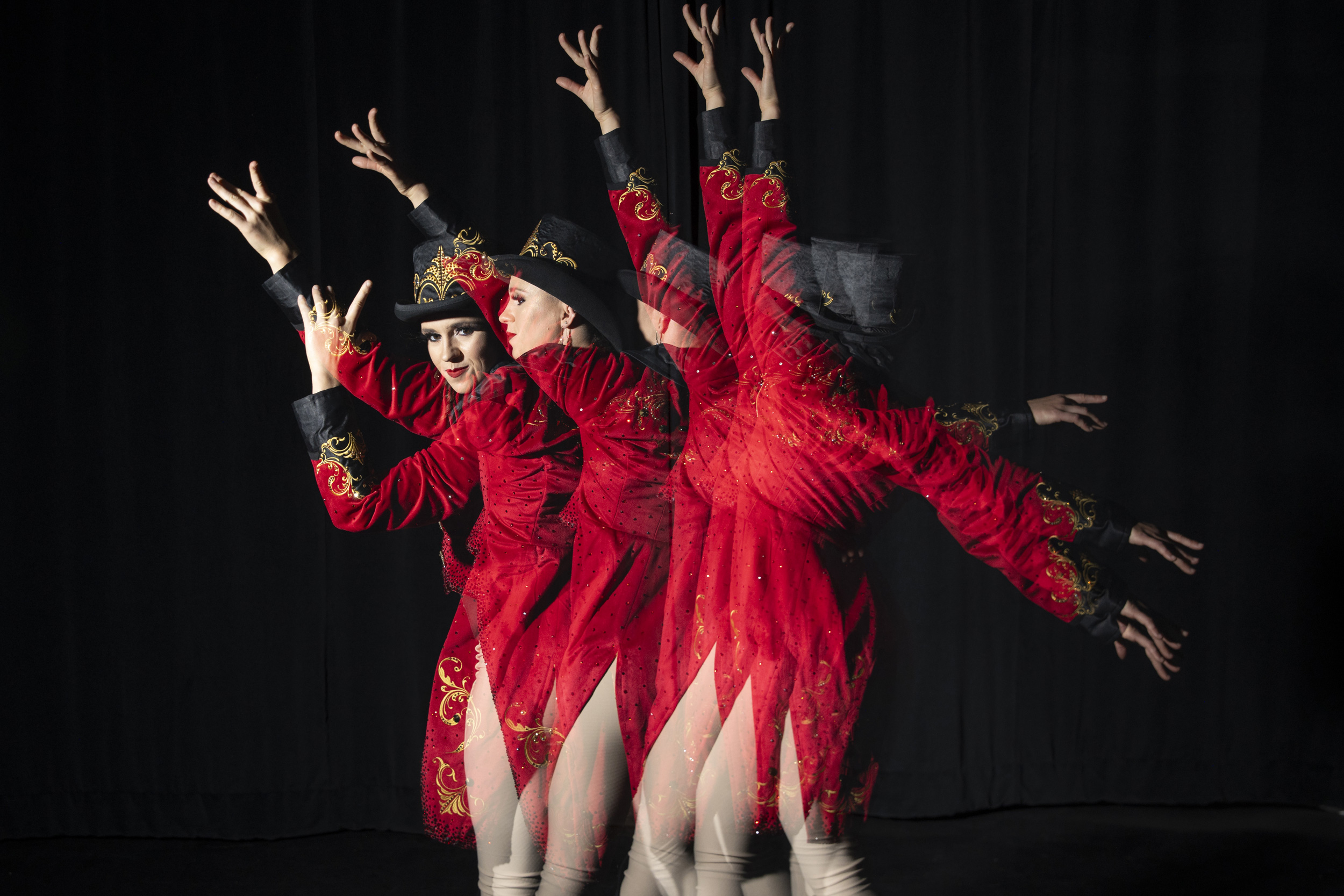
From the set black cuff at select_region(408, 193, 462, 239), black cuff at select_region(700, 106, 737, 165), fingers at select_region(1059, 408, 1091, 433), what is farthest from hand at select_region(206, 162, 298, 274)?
fingers at select_region(1059, 408, 1091, 433)

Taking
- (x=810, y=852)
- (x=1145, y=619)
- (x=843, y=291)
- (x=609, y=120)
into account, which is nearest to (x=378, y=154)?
(x=609, y=120)

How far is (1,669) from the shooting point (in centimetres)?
184

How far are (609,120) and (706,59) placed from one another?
0.18m

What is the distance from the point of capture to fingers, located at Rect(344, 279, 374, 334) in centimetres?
142

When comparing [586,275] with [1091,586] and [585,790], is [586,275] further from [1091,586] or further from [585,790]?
[1091,586]

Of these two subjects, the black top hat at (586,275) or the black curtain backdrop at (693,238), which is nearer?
the black top hat at (586,275)

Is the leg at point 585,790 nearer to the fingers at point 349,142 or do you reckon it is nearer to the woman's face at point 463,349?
the woman's face at point 463,349

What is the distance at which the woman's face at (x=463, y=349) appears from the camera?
1.41 meters

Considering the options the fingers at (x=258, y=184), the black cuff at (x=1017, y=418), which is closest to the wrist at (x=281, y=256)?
the fingers at (x=258, y=184)

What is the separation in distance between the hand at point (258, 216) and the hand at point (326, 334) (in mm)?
114

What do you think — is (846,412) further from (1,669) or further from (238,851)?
(1,669)

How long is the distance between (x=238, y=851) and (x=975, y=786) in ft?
4.43

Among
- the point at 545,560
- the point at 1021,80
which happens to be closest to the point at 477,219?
the point at 545,560

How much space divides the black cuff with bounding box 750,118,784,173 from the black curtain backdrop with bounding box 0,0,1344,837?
40 millimetres
